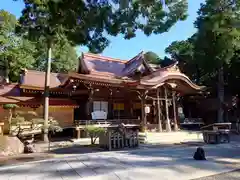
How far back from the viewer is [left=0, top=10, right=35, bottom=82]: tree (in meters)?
22.2

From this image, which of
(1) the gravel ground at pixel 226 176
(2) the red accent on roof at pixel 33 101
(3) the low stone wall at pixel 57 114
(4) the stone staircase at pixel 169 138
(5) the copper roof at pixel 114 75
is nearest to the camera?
(1) the gravel ground at pixel 226 176

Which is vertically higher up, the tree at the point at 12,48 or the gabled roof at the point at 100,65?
the tree at the point at 12,48

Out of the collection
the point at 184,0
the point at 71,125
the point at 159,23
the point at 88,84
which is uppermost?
the point at 184,0

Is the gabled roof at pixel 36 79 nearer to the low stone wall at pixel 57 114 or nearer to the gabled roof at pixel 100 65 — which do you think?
the low stone wall at pixel 57 114

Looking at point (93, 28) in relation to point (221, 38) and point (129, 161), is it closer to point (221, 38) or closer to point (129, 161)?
point (129, 161)

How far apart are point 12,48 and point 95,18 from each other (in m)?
17.3

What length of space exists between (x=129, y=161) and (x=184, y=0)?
677 cm

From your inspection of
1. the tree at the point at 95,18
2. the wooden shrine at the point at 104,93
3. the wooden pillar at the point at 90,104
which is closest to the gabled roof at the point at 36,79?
the wooden shrine at the point at 104,93

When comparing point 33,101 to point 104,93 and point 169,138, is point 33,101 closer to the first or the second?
point 104,93

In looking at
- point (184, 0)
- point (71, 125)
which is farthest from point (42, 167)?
point (71, 125)

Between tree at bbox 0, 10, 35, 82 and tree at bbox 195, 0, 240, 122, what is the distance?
16.9 meters

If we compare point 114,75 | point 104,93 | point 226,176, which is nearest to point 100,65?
point 114,75

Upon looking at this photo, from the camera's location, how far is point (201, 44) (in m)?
21.8

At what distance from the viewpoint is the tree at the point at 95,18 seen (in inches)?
323
